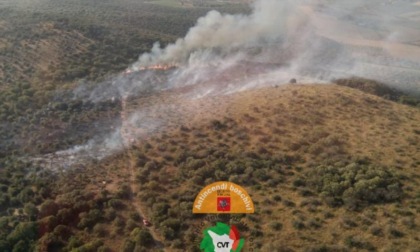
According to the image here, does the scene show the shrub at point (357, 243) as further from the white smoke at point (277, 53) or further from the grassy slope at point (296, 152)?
the white smoke at point (277, 53)

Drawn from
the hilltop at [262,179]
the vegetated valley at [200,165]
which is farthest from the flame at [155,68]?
the hilltop at [262,179]

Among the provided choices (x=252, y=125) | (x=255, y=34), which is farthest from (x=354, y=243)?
(x=255, y=34)

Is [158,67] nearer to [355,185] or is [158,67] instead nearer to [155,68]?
[155,68]

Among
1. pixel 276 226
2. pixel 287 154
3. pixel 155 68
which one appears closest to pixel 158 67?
pixel 155 68

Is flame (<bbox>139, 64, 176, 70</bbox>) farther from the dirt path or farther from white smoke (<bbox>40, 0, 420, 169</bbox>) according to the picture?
the dirt path

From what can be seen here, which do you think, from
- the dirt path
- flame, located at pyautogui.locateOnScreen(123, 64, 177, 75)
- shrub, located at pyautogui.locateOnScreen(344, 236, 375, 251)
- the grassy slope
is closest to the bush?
the grassy slope
